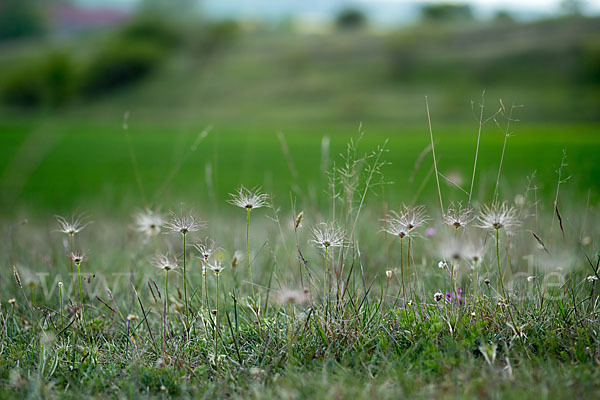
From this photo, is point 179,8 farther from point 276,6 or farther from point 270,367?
point 270,367

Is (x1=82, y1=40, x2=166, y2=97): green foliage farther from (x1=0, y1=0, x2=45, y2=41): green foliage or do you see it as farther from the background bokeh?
(x1=0, y1=0, x2=45, y2=41): green foliage

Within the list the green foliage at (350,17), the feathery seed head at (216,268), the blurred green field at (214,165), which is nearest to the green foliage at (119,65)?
the blurred green field at (214,165)

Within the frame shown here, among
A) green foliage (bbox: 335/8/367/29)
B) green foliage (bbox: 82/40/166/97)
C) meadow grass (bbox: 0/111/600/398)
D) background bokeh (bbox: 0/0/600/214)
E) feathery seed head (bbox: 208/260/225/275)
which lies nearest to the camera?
meadow grass (bbox: 0/111/600/398)

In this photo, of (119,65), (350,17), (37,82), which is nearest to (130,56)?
(119,65)

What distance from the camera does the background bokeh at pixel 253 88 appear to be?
1570 centimetres

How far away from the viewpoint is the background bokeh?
15.7 meters

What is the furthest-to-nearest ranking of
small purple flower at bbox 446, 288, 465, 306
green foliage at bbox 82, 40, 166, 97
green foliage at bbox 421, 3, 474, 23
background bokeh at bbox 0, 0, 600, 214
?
green foliage at bbox 421, 3, 474, 23, green foliage at bbox 82, 40, 166, 97, background bokeh at bbox 0, 0, 600, 214, small purple flower at bbox 446, 288, 465, 306

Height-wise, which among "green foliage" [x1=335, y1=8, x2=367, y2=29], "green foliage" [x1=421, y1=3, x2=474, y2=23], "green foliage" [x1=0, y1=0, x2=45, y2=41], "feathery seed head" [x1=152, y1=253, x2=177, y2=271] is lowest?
"feathery seed head" [x1=152, y1=253, x2=177, y2=271]

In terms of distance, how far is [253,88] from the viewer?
1972 inches

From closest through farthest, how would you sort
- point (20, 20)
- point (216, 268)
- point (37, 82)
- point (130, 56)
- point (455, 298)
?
1. point (216, 268)
2. point (455, 298)
3. point (37, 82)
4. point (20, 20)
5. point (130, 56)

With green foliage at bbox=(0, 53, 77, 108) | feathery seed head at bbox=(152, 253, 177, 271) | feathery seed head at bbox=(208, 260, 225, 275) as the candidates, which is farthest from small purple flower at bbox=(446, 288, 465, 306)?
green foliage at bbox=(0, 53, 77, 108)

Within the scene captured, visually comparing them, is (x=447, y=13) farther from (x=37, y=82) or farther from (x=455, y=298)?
(x=455, y=298)

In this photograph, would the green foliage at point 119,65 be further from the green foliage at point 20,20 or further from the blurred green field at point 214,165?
the blurred green field at point 214,165

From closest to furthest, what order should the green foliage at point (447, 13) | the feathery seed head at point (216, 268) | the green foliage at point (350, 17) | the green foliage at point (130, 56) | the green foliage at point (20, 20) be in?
the feathery seed head at point (216, 268), the green foliage at point (20, 20), the green foliage at point (130, 56), the green foliage at point (447, 13), the green foliage at point (350, 17)
